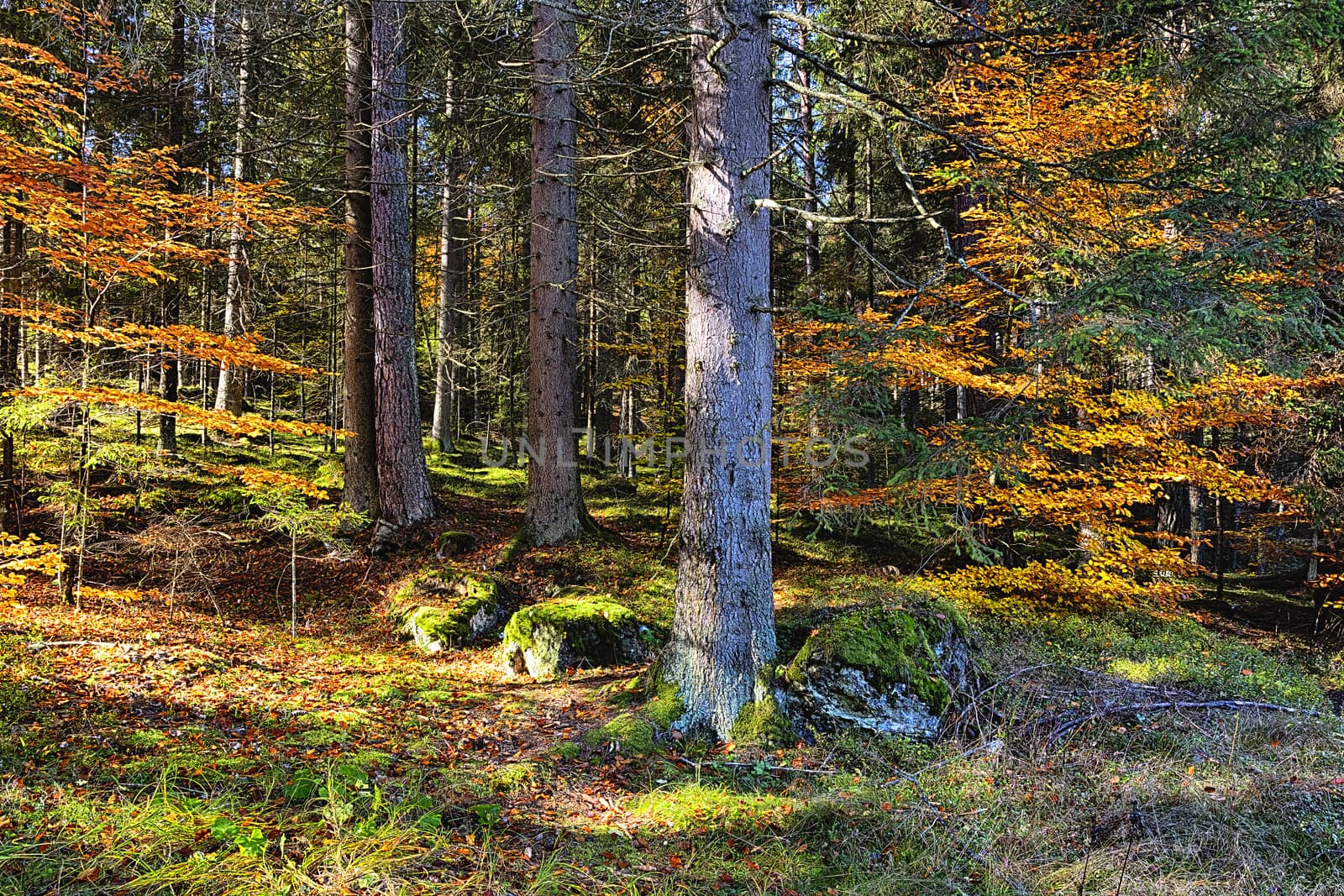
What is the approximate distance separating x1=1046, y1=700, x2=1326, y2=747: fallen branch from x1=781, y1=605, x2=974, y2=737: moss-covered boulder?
806mm

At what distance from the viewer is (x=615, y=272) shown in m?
15.5

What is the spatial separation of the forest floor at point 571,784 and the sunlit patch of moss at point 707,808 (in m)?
0.02

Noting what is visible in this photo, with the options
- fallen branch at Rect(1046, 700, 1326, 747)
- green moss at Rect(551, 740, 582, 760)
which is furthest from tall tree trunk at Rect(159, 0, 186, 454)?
fallen branch at Rect(1046, 700, 1326, 747)

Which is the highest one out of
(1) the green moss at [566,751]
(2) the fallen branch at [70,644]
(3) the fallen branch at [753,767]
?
(2) the fallen branch at [70,644]

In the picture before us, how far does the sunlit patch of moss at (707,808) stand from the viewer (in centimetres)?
392

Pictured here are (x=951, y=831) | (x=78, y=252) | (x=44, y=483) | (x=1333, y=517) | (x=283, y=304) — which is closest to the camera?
(x=951, y=831)

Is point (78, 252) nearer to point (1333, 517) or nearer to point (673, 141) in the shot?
point (673, 141)

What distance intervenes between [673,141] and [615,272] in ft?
23.4

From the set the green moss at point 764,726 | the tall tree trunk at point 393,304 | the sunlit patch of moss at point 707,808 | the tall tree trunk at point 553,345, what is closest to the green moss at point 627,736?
the sunlit patch of moss at point 707,808

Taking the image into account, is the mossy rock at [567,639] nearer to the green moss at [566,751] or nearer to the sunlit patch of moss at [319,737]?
the green moss at [566,751]

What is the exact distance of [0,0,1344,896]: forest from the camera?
12.0 ft

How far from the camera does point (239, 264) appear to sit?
12.2m

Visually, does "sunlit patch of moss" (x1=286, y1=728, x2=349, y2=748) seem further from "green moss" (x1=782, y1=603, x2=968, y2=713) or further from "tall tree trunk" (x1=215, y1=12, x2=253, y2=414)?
"tall tree trunk" (x1=215, y1=12, x2=253, y2=414)

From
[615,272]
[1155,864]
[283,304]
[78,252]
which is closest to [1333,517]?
[1155,864]
